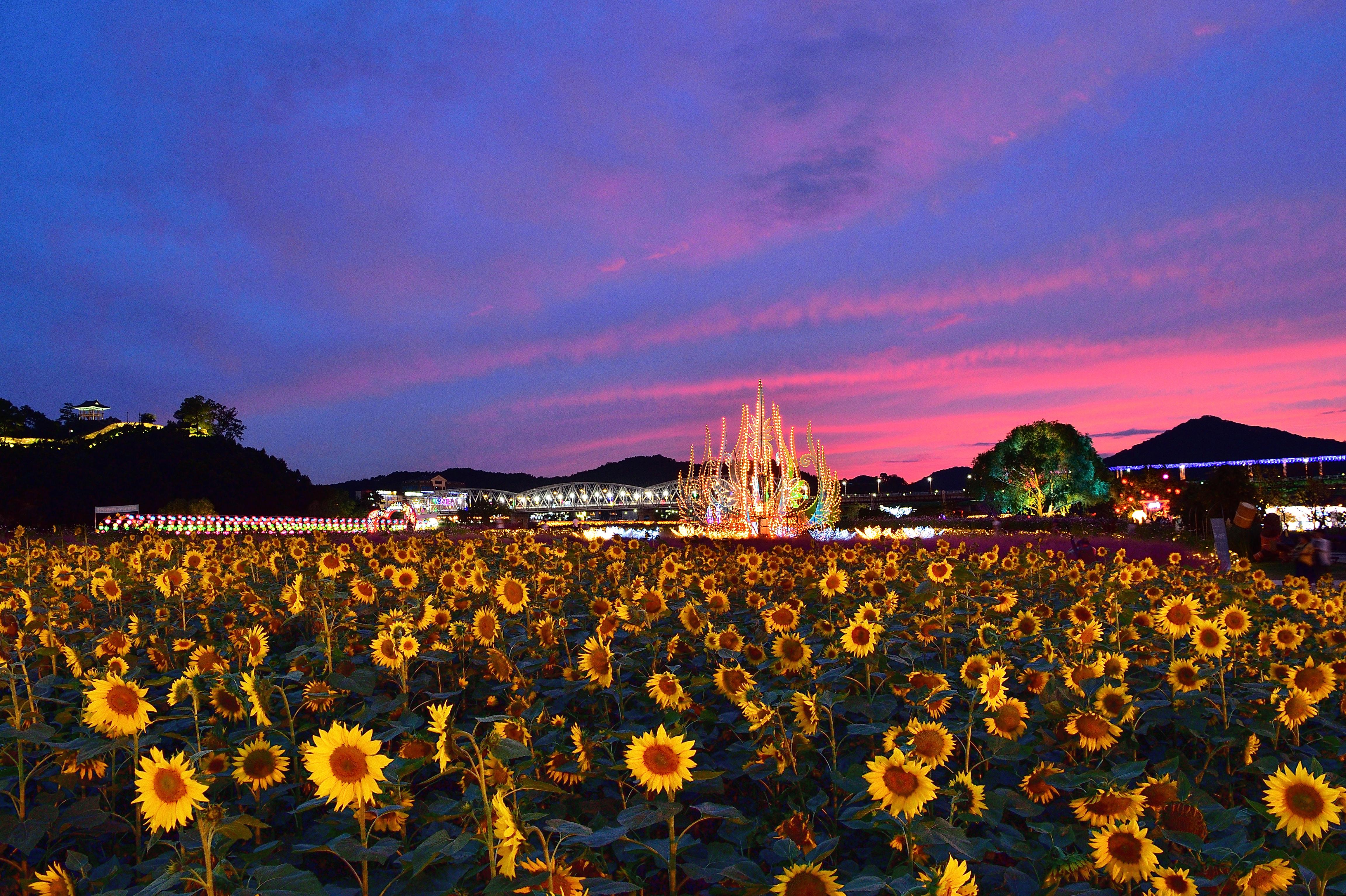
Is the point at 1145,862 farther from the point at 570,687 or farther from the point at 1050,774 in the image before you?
the point at 570,687

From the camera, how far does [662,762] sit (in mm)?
2557

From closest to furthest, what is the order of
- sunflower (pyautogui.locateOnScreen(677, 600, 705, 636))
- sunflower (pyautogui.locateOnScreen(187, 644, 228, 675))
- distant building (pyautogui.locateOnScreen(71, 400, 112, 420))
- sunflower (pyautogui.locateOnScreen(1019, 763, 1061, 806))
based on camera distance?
1. sunflower (pyautogui.locateOnScreen(1019, 763, 1061, 806))
2. sunflower (pyautogui.locateOnScreen(187, 644, 228, 675))
3. sunflower (pyautogui.locateOnScreen(677, 600, 705, 636))
4. distant building (pyautogui.locateOnScreen(71, 400, 112, 420))

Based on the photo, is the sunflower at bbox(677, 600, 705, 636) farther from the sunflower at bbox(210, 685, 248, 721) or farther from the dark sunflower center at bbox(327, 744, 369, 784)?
the dark sunflower center at bbox(327, 744, 369, 784)

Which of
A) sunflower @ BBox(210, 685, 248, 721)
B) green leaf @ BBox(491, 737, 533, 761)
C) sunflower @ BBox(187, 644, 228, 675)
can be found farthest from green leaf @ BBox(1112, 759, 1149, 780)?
sunflower @ BBox(187, 644, 228, 675)

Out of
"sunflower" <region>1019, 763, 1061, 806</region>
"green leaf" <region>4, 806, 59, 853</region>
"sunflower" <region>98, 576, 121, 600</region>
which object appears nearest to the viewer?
"green leaf" <region>4, 806, 59, 853</region>

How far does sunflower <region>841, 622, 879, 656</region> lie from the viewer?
14.0 ft

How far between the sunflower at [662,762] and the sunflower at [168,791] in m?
1.20

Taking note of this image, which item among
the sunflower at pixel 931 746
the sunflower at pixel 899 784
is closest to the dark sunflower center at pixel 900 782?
the sunflower at pixel 899 784

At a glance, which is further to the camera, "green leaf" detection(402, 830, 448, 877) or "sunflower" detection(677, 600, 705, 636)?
"sunflower" detection(677, 600, 705, 636)

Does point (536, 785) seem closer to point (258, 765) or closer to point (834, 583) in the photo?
point (258, 765)

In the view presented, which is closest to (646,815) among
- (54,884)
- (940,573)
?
(54,884)

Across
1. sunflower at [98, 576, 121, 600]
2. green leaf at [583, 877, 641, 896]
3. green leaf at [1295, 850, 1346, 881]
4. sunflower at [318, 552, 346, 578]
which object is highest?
sunflower at [318, 552, 346, 578]

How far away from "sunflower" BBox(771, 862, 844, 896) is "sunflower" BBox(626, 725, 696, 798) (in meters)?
0.44

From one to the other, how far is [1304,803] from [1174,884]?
680 millimetres
